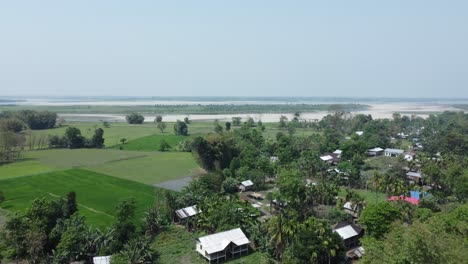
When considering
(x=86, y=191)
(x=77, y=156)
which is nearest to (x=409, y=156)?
(x=86, y=191)

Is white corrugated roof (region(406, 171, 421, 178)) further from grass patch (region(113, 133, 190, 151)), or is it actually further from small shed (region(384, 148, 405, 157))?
grass patch (region(113, 133, 190, 151))

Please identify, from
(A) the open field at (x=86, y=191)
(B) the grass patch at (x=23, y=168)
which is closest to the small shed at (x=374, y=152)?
(A) the open field at (x=86, y=191)

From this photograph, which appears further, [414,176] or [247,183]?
[414,176]

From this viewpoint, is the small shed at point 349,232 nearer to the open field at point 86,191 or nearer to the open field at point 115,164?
the open field at point 86,191

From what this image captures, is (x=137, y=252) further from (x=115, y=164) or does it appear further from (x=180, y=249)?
(x=115, y=164)

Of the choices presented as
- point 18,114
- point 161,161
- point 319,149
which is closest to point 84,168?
point 161,161
